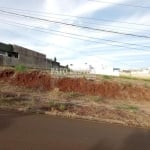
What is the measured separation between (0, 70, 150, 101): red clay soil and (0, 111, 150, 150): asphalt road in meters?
8.27

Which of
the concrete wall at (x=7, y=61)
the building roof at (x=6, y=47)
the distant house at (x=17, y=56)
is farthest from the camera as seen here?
the building roof at (x=6, y=47)

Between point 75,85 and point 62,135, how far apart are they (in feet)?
37.5

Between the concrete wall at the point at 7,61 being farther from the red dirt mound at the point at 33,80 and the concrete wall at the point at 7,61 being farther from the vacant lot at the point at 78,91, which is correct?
the red dirt mound at the point at 33,80

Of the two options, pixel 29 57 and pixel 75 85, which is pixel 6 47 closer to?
pixel 29 57

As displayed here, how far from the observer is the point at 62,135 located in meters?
9.24

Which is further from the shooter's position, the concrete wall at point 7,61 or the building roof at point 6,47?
the building roof at point 6,47

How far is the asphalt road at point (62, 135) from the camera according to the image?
8219 millimetres

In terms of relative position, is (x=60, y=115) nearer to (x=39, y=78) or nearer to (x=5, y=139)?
(x=5, y=139)

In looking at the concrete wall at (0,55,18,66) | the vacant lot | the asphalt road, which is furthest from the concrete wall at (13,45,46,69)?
the asphalt road

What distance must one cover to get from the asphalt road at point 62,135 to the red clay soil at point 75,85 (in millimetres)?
8267

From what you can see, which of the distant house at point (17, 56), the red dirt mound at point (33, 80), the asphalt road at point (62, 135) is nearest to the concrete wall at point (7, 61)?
the distant house at point (17, 56)

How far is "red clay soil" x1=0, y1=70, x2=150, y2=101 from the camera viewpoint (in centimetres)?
1986

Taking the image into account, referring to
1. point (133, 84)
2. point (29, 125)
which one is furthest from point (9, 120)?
point (133, 84)

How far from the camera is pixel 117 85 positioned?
2150cm
